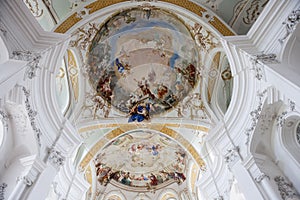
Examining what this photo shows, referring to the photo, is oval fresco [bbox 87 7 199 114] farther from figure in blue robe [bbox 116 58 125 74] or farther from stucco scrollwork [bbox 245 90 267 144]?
stucco scrollwork [bbox 245 90 267 144]

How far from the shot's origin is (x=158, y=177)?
17516 millimetres

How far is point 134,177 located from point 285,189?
1268 centimetres

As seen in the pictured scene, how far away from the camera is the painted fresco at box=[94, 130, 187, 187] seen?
14984 mm

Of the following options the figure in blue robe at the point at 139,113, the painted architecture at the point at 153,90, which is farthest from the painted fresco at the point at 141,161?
the figure in blue robe at the point at 139,113

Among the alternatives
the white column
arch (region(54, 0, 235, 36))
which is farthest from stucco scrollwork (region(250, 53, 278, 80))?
the white column

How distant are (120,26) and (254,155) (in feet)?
23.3

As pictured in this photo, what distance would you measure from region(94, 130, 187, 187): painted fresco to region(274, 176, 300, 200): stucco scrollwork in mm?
8109

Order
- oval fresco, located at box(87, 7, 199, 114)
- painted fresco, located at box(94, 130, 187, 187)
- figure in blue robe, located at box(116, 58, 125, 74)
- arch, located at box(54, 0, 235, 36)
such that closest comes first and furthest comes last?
arch, located at box(54, 0, 235, 36) → oval fresco, located at box(87, 7, 199, 114) → figure in blue robe, located at box(116, 58, 125, 74) → painted fresco, located at box(94, 130, 187, 187)

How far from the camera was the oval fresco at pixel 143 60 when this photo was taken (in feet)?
33.3

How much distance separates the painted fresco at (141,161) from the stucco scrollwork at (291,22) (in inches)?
372

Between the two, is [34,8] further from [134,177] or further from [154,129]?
[134,177]

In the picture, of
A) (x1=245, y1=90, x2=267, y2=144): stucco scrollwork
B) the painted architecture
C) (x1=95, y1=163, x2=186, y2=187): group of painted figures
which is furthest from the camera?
(x1=95, y1=163, x2=186, y2=187): group of painted figures

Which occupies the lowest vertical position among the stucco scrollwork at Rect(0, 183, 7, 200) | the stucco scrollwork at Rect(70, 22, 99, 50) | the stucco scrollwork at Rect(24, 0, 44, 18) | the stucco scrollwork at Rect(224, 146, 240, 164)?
the stucco scrollwork at Rect(0, 183, 7, 200)

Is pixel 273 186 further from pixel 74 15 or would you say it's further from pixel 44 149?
pixel 74 15
